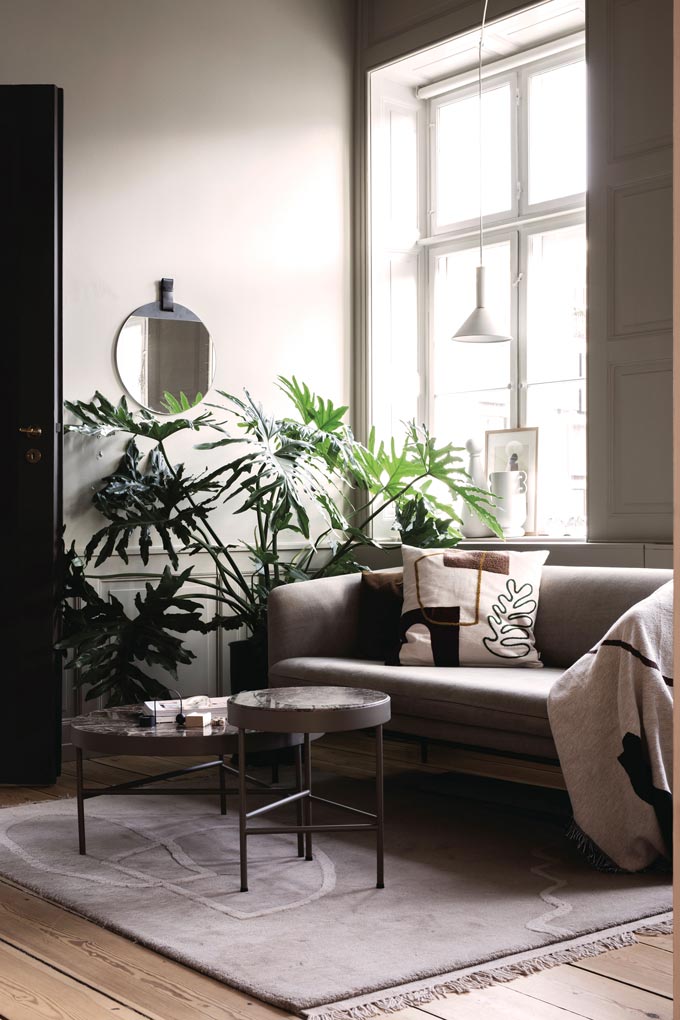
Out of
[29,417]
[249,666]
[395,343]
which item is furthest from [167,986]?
[395,343]

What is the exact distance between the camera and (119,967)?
2262 mm

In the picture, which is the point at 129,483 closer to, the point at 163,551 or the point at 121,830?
the point at 163,551

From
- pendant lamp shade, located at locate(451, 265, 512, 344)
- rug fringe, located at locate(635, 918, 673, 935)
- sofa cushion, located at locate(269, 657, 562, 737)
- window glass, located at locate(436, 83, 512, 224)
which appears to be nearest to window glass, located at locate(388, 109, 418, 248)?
window glass, located at locate(436, 83, 512, 224)

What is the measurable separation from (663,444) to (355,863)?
1963 millimetres

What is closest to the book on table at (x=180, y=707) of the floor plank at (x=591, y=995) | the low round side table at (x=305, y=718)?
the low round side table at (x=305, y=718)

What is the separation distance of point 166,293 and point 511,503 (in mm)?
1687

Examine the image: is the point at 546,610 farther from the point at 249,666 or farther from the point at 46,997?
the point at 46,997

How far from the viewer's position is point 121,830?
334 centimetres

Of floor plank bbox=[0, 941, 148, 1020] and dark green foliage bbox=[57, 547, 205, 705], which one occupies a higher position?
dark green foliage bbox=[57, 547, 205, 705]

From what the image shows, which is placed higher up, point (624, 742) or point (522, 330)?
point (522, 330)

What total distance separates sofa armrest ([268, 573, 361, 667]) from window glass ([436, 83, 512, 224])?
2069mm

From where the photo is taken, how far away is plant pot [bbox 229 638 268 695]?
4.32 m

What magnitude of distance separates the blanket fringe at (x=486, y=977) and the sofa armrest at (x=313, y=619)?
69.6 inches

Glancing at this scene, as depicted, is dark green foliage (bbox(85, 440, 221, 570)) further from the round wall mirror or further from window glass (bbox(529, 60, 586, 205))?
window glass (bbox(529, 60, 586, 205))
